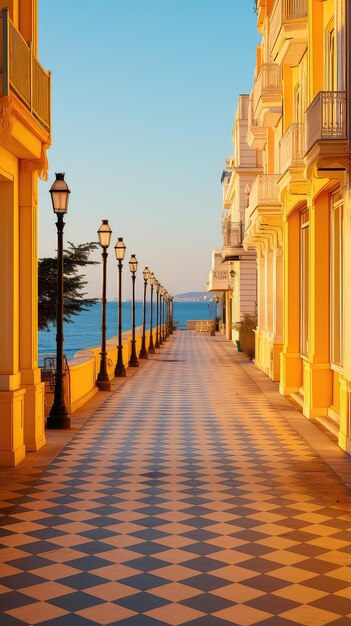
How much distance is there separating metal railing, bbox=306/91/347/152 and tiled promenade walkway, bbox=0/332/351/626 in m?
5.03

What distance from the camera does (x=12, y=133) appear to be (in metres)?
11.4

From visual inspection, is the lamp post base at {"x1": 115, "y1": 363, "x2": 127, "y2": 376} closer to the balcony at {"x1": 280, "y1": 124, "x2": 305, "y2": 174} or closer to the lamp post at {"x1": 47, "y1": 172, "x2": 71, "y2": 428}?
the balcony at {"x1": 280, "y1": 124, "x2": 305, "y2": 174}

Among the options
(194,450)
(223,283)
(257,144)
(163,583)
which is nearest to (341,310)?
(194,450)

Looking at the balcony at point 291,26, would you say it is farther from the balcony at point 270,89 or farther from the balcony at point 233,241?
the balcony at point 233,241

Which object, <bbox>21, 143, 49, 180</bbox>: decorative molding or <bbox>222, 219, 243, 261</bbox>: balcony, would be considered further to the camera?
<bbox>222, 219, 243, 261</bbox>: balcony

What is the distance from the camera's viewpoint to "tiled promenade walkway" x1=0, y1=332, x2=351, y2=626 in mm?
6641

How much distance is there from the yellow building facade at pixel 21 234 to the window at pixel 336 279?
584 cm

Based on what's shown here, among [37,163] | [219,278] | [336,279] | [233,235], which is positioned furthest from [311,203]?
[219,278]

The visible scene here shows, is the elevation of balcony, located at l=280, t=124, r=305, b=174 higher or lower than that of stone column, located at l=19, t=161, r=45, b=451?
higher

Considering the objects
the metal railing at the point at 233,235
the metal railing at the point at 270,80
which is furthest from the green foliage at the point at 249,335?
the metal railing at the point at 270,80

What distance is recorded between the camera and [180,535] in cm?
883

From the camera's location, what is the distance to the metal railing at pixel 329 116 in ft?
46.4

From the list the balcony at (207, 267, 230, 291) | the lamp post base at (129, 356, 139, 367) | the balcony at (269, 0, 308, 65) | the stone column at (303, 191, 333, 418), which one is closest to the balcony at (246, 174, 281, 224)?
the balcony at (269, 0, 308, 65)

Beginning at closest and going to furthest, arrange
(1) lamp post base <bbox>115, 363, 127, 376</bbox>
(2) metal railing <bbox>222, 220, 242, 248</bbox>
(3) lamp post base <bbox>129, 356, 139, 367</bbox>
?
(1) lamp post base <bbox>115, 363, 127, 376</bbox>
(3) lamp post base <bbox>129, 356, 139, 367</bbox>
(2) metal railing <bbox>222, 220, 242, 248</bbox>
